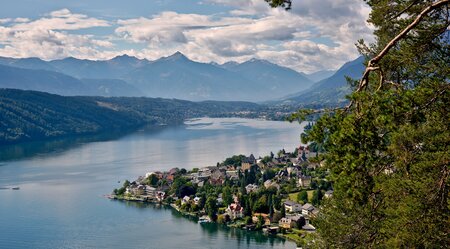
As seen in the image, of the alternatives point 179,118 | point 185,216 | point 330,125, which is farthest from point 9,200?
point 179,118

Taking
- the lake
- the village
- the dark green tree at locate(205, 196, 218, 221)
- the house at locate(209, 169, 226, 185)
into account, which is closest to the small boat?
the village

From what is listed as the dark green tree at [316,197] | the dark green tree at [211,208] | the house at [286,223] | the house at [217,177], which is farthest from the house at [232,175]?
the house at [286,223]

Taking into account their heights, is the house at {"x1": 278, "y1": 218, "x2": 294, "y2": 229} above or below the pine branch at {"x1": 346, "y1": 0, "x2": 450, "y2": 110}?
below

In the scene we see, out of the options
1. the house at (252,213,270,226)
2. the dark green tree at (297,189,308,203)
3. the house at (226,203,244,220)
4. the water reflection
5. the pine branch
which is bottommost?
the house at (252,213,270,226)

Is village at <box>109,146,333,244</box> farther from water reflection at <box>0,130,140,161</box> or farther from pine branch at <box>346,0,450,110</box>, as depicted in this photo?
water reflection at <box>0,130,140,161</box>

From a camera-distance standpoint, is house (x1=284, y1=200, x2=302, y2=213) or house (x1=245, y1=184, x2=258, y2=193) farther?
house (x1=245, y1=184, x2=258, y2=193)

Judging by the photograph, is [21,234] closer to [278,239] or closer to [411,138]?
[278,239]
